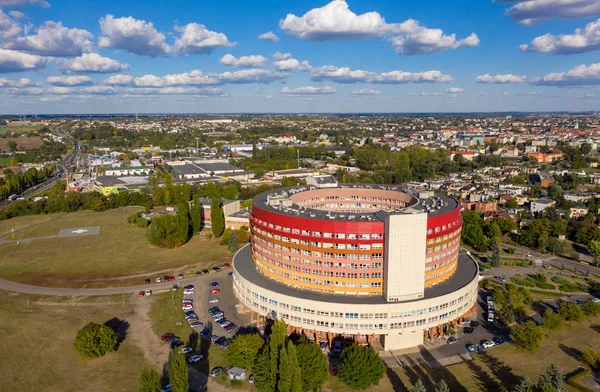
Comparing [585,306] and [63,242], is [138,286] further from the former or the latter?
[585,306]

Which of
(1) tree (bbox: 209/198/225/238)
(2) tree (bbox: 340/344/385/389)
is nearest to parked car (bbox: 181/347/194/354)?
(2) tree (bbox: 340/344/385/389)

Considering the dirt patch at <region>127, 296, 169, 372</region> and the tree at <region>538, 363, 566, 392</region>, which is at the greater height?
the tree at <region>538, 363, 566, 392</region>

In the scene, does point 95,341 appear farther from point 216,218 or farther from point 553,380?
point 553,380

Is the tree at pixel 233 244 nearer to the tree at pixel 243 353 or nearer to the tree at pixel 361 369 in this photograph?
the tree at pixel 243 353

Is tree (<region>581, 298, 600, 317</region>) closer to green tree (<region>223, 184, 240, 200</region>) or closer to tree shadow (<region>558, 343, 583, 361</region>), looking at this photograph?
tree shadow (<region>558, 343, 583, 361</region>)

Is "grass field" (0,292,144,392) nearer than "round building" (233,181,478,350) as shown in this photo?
Yes

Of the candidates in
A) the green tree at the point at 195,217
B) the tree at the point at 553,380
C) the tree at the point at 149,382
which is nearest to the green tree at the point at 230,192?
the green tree at the point at 195,217

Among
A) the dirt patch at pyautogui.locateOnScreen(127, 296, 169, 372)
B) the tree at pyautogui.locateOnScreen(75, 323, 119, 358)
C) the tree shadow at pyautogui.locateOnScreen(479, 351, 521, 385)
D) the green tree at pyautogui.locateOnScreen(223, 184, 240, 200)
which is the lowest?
the tree shadow at pyautogui.locateOnScreen(479, 351, 521, 385)

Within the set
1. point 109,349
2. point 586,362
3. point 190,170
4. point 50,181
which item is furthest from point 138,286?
point 50,181

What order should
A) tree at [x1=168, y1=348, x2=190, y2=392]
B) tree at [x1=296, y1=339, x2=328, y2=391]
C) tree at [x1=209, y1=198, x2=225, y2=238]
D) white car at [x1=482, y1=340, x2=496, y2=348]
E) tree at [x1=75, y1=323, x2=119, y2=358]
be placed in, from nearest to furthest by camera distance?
tree at [x1=168, y1=348, x2=190, y2=392]
tree at [x1=296, y1=339, x2=328, y2=391]
tree at [x1=75, y1=323, x2=119, y2=358]
white car at [x1=482, y1=340, x2=496, y2=348]
tree at [x1=209, y1=198, x2=225, y2=238]
